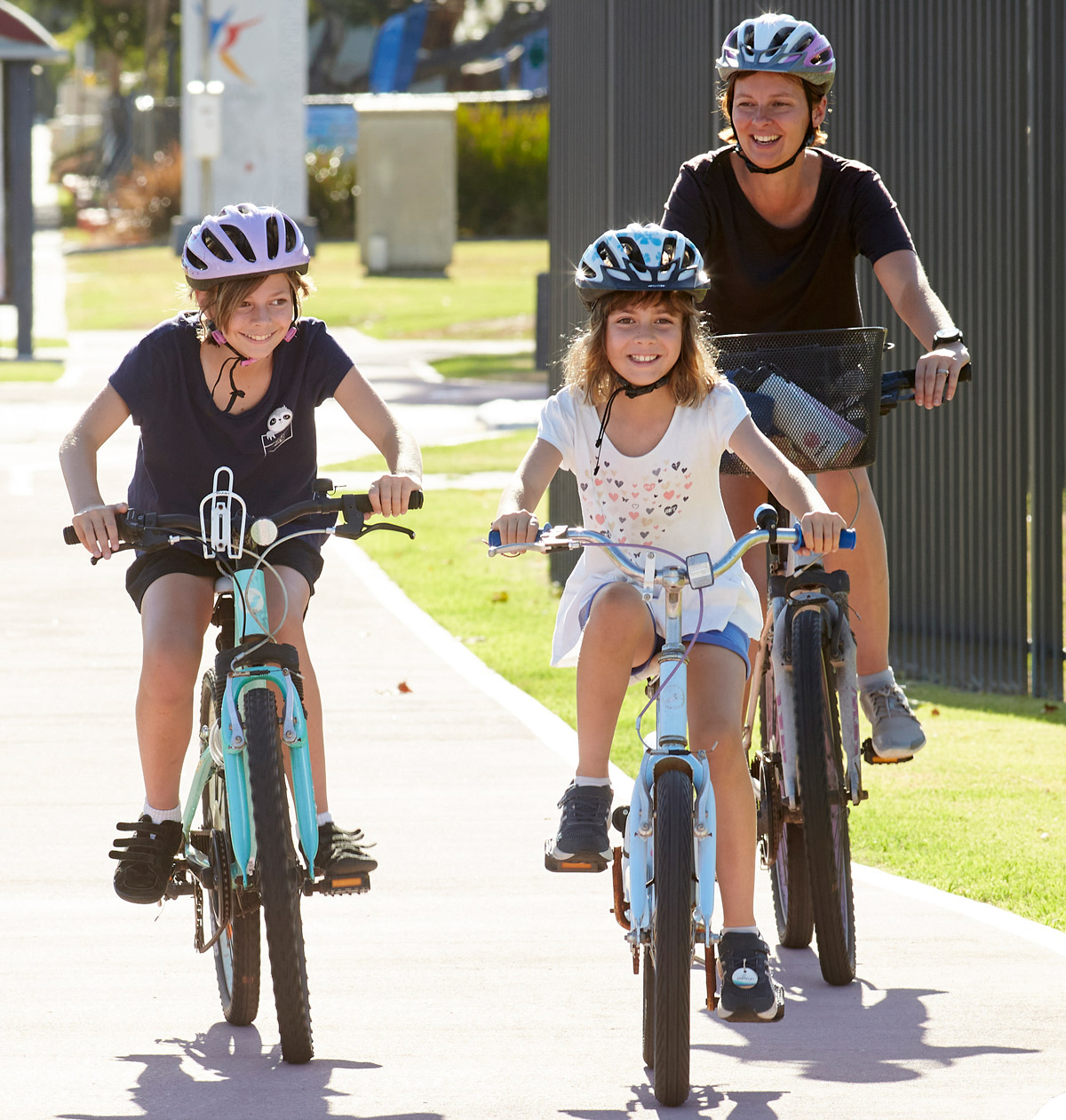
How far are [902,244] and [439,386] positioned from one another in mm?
17976

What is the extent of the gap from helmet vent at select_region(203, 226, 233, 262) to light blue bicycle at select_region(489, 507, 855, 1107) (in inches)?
42.5

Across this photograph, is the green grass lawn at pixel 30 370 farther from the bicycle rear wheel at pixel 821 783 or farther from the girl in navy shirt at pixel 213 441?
the bicycle rear wheel at pixel 821 783

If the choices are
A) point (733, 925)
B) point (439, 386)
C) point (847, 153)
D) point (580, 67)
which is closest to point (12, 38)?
point (439, 386)

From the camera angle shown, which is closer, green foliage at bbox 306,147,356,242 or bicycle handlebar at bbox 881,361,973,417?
bicycle handlebar at bbox 881,361,973,417

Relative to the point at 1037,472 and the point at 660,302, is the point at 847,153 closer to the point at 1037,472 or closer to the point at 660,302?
the point at 1037,472

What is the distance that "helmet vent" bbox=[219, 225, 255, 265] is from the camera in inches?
195

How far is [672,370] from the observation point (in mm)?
4816

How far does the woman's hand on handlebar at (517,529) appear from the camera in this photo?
434cm

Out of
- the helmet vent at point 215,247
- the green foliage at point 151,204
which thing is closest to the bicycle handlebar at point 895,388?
the helmet vent at point 215,247

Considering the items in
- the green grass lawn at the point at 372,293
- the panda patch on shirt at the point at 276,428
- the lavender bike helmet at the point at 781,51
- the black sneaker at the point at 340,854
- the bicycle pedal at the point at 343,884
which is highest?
the green grass lawn at the point at 372,293

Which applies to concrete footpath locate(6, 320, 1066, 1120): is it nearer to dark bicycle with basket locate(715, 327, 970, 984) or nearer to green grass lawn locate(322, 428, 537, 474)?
dark bicycle with basket locate(715, 327, 970, 984)

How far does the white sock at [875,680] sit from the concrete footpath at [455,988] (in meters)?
0.68

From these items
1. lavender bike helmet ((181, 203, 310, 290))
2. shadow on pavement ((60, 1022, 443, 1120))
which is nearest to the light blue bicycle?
shadow on pavement ((60, 1022, 443, 1120))

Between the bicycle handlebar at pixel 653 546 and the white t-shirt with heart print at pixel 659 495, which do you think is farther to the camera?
the white t-shirt with heart print at pixel 659 495
